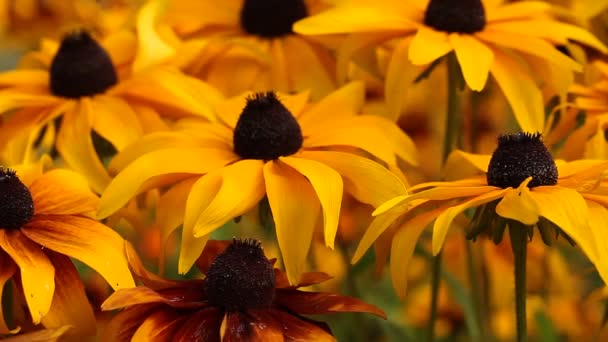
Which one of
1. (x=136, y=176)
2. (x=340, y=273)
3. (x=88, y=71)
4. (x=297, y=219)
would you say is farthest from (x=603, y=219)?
(x=340, y=273)

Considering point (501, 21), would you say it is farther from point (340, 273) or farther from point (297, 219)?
point (340, 273)

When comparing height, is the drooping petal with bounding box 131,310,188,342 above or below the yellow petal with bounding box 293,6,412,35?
below

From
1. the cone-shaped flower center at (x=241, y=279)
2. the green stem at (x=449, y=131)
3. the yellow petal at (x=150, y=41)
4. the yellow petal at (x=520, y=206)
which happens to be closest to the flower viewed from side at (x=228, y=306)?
the cone-shaped flower center at (x=241, y=279)

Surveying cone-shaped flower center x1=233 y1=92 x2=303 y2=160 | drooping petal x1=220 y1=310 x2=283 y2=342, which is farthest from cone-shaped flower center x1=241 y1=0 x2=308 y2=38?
drooping petal x1=220 y1=310 x2=283 y2=342

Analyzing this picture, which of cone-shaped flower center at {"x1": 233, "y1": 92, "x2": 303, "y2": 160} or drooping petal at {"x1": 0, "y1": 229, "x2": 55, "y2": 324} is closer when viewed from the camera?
drooping petal at {"x1": 0, "y1": 229, "x2": 55, "y2": 324}

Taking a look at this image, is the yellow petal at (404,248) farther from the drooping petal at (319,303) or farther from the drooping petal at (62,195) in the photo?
the drooping petal at (62,195)

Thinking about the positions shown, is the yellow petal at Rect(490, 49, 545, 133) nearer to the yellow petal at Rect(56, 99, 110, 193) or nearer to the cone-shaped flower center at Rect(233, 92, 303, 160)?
the cone-shaped flower center at Rect(233, 92, 303, 160)
